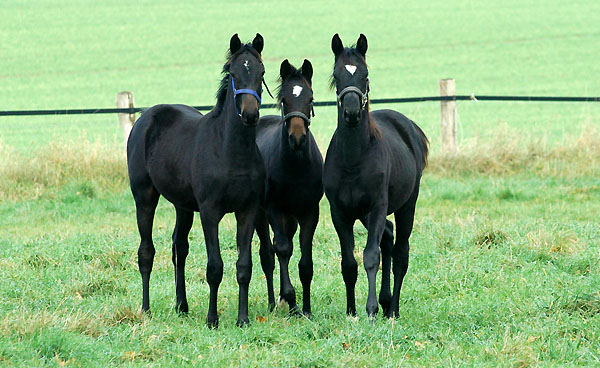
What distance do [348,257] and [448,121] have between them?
7.89 metres

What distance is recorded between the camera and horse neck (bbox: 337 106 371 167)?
19.3ft

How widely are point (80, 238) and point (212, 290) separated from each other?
3.37 m

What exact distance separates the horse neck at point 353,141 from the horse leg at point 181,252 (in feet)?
5.51

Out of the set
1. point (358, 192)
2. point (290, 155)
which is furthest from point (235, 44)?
point (358, 192)

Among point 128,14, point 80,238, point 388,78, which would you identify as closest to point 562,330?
point 80,238

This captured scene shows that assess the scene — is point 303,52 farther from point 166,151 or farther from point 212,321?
point 212,321

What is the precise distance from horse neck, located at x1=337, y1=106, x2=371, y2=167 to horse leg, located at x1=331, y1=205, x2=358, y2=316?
42cm

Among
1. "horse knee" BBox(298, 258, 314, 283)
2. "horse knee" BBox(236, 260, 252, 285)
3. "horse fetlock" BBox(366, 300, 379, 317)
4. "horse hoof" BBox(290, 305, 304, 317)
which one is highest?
"horse knee" BBox(236, 260, 252, 285)

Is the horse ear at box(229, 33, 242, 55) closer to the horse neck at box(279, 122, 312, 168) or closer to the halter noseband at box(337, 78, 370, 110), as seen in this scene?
the horse neck at box(279, 122, 312, 168)

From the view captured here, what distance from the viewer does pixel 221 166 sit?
5.89 metres

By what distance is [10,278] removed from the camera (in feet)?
24.0

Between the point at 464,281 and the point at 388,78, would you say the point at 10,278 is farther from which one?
the point at 388,78

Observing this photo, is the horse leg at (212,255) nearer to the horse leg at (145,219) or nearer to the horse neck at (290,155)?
the horse neck at (290,155)

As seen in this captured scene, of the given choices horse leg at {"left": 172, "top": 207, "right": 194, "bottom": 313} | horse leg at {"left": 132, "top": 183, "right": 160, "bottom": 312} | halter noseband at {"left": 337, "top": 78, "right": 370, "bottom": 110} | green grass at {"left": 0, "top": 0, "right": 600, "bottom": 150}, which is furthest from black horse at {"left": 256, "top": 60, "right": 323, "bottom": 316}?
green grass at {"left": 0, "top": 0, "right": 600, "bottom": 150}
